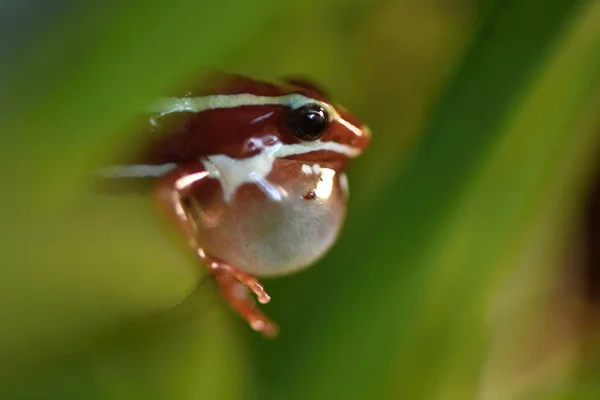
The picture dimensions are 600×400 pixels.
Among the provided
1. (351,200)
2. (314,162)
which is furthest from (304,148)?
(351,200)

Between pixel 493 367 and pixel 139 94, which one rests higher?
pixel 139 94

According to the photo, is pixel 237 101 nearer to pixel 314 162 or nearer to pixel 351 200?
pixel 314 162

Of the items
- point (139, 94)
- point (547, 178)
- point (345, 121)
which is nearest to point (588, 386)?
point (547, 178)

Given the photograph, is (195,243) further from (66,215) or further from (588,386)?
(588,386)

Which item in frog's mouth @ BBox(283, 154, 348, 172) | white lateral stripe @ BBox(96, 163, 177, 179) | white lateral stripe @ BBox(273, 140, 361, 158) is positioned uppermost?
white lateral stripe @ BBox(273, 140, 361, 158)

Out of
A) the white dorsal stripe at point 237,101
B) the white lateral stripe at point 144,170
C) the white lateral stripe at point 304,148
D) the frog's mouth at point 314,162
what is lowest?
the white lateral stripe at point 144,170

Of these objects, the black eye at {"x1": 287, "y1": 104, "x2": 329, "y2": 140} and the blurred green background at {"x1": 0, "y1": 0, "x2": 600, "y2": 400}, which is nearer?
the blurred green background at {"x1": 0, "y1": 0, "x2": 600, "y2": 400}

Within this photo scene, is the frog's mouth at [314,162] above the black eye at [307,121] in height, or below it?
below
